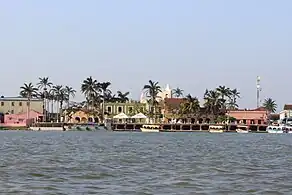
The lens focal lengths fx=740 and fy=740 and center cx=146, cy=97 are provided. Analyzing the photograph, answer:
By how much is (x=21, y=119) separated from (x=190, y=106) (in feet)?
151

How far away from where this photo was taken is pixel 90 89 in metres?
192

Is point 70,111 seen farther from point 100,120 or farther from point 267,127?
point 267,127

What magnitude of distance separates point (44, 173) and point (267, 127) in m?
142

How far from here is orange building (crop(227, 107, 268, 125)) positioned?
Result: 193875 mm

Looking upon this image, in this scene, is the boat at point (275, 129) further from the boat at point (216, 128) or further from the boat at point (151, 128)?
the boat at point (151, 128)

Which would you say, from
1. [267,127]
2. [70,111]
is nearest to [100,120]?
[70,111]

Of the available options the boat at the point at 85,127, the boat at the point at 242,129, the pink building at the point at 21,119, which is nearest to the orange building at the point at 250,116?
the boat at the point at 242,129

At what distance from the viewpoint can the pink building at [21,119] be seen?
19312 centimetres

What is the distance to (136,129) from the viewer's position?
185125 millimetres

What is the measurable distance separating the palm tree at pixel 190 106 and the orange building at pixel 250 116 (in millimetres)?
15787

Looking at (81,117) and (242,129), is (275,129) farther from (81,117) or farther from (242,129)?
(81,117)

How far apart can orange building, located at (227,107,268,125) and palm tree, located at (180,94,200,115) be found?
15787mm

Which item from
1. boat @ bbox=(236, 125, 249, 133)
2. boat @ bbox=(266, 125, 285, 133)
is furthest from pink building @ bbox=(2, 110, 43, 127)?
boat @ bbox=(266, 125, 285, 133)

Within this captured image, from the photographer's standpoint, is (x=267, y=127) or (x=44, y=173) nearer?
(x=44, y=173)
